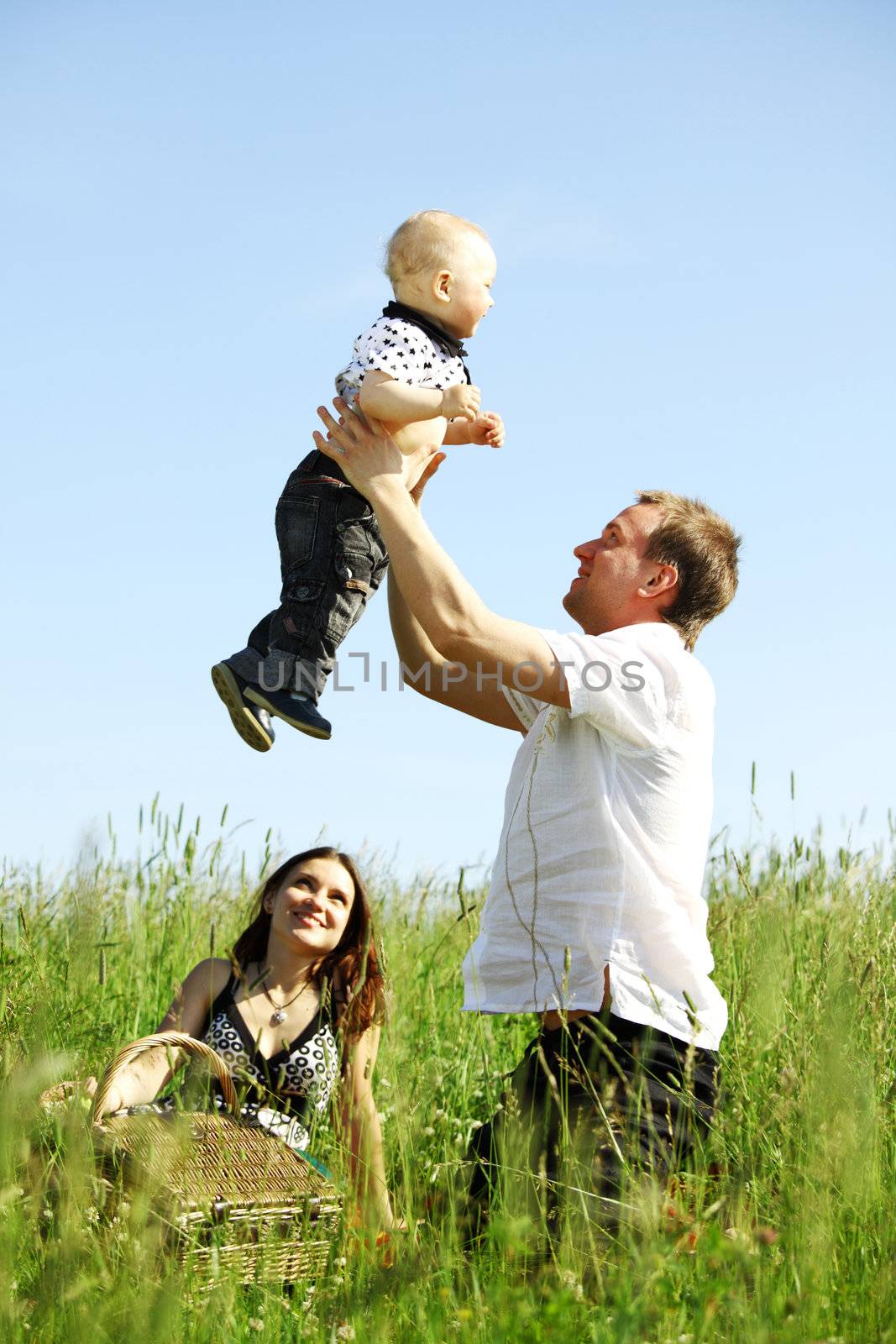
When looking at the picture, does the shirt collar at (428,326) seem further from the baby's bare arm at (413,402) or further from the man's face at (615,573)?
the man's face at (615,573)

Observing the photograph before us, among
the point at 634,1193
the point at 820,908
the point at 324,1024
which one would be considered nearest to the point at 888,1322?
the point at 634,1193

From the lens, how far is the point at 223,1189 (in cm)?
309

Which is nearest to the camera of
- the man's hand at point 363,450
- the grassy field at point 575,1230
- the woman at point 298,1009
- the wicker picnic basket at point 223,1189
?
the grassy field at point 575,1230

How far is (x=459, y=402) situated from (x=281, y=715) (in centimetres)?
98

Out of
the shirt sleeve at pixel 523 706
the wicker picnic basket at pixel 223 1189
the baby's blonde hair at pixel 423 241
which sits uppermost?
the baby's blonde hair at pixel 423 241

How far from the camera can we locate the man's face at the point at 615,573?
3.60m

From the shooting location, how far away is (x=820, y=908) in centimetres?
536

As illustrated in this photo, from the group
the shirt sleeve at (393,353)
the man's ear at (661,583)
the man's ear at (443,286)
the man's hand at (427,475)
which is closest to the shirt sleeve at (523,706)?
the man's ear at (661,583)

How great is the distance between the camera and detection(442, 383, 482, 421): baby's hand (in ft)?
11.4

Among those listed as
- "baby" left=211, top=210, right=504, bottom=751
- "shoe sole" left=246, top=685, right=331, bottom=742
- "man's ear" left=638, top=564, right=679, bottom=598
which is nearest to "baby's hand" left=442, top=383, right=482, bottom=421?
"baby" left=211, top=210, right=504, bottom=751

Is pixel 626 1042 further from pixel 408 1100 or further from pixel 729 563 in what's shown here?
pixel 729 563

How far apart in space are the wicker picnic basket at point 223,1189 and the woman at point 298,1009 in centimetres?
33

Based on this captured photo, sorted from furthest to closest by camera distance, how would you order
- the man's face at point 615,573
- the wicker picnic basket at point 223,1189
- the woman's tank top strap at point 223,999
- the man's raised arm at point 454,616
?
the woman's tank top strap at point 223,999 < the man's face at point 615,573 < the man's raised arm at point 454,616 < the wicker picnic basket at point 223,1189

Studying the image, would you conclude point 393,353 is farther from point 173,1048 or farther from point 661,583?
point 173,1048
